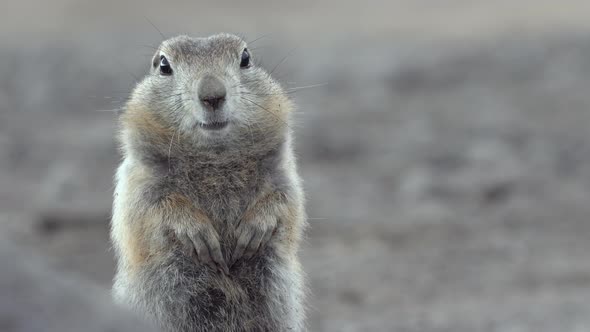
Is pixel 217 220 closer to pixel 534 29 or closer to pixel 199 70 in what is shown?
pixel 199 70

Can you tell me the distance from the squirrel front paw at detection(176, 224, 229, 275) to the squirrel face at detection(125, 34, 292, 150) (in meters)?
0.46

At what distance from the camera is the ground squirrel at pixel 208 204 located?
6203 mm

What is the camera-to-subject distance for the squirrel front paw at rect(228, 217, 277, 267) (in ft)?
20.4

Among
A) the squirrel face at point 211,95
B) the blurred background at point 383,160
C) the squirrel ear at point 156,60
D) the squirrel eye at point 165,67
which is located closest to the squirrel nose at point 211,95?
the squirrel face at point 211,95

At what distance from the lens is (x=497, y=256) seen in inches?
412

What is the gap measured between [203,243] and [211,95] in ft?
2.43

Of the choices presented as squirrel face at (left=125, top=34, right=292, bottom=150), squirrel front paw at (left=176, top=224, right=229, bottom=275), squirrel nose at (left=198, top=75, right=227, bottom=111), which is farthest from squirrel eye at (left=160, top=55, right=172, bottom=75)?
squirrel front paw at (left=176, top=224, right=229, bottom=275)

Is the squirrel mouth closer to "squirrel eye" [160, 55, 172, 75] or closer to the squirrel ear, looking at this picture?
"squirrel eye" [160, 55, 172, 75]

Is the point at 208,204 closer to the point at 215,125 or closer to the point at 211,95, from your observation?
the point at 215,125

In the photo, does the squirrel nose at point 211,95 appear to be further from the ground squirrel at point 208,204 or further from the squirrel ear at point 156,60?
the squirrel ear at point 156,60

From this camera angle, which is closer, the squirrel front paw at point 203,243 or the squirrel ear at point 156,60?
the squirrel front paw at point 203,243

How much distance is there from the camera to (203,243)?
6.15m

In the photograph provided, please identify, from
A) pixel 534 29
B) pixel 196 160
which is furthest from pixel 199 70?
pixel 534 29

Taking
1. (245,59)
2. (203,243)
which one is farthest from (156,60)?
(203,243)
